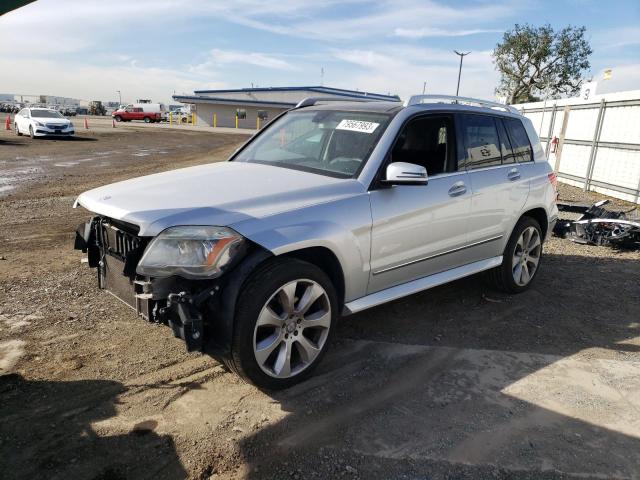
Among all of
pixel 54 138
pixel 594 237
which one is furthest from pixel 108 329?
pixel 54 138

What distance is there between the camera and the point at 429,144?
427cm

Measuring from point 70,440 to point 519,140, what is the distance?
4.76 metres

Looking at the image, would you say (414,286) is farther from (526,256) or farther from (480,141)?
(526,256)

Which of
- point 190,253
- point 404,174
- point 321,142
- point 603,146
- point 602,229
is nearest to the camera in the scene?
point 190,253

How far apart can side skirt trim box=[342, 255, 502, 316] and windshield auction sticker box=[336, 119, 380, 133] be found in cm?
127

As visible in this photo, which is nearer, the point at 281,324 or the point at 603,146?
the point at 281,324

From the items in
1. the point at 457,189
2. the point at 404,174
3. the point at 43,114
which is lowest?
the point at 43,114

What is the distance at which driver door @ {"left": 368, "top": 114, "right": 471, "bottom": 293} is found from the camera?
365cm

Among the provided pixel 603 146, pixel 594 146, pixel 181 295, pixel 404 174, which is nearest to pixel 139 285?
pixel 181 295

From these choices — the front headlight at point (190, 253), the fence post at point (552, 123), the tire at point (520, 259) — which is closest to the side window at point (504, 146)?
the tire at point (520, 259)

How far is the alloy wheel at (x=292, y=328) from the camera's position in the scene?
10.1ft

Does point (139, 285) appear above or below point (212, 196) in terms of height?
below

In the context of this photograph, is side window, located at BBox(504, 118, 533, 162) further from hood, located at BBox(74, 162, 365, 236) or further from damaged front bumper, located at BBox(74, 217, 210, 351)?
damaged front bumper, located at BBox(74, 217, 210, 351)

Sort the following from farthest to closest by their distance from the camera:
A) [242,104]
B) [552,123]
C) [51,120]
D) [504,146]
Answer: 1. [242,104]
2. [51,120]
3. [552,123]
4. [504,146]
